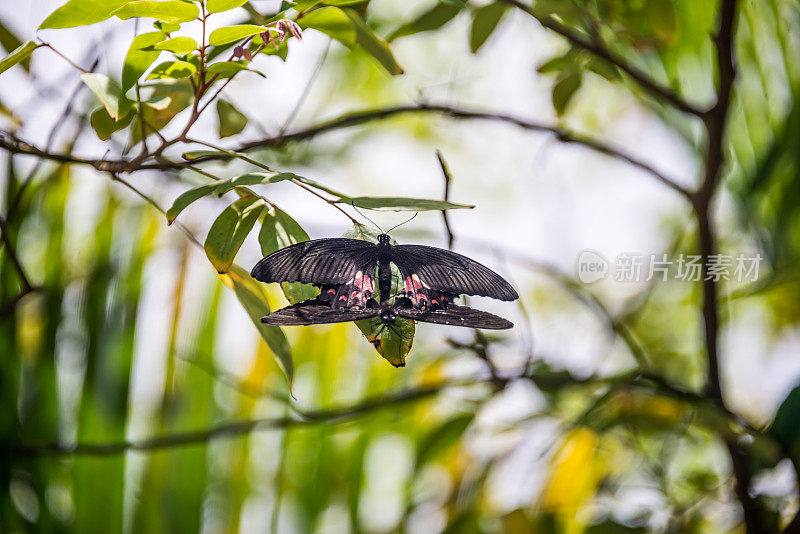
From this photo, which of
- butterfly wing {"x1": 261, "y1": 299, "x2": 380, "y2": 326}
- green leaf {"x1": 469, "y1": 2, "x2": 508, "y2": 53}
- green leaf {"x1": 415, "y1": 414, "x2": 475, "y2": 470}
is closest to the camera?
butterfly wing {"x1": 261, "y1": 299, "x2": 380, "y2": 326}

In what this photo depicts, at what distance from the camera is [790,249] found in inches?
29.7

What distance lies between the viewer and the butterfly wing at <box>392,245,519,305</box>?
0.22 meters

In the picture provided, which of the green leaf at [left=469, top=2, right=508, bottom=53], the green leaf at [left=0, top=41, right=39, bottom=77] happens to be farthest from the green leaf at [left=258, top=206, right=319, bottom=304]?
the green leaf at [left=469, top=2, right=508, bottom=53]

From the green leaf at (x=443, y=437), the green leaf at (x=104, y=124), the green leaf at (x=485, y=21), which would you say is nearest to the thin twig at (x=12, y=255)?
the green leaf at (x=104, y=124)

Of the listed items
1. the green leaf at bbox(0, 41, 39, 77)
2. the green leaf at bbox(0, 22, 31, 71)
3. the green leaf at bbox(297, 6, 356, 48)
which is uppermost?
the green leaf at bbox(0, 22, 31, 71)

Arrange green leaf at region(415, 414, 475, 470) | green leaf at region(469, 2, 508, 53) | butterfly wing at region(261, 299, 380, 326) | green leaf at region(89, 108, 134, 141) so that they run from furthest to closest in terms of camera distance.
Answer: green leaf at region(415, 414, 475, 470), green leaf at region(469, 2, 508, 53), green leaf at region(89, 108, 134, 141), butterfly wing at region(261, 299, 380, 326)

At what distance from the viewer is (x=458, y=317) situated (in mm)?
204

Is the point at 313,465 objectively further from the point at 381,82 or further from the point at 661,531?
the point at 381,82

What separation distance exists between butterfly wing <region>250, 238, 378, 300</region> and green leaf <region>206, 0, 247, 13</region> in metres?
0.11

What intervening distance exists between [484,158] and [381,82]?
1.04 ft

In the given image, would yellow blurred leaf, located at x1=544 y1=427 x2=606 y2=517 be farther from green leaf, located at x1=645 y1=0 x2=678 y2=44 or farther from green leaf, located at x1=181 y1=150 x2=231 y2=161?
green leaf, located at x1=181 y1=150 x2=231 y2=161

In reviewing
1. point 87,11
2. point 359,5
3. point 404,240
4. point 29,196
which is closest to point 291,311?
point 87,11

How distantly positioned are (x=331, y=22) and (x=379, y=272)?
13 cm

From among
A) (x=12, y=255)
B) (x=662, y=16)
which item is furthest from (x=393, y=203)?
(x=662, y=16)
